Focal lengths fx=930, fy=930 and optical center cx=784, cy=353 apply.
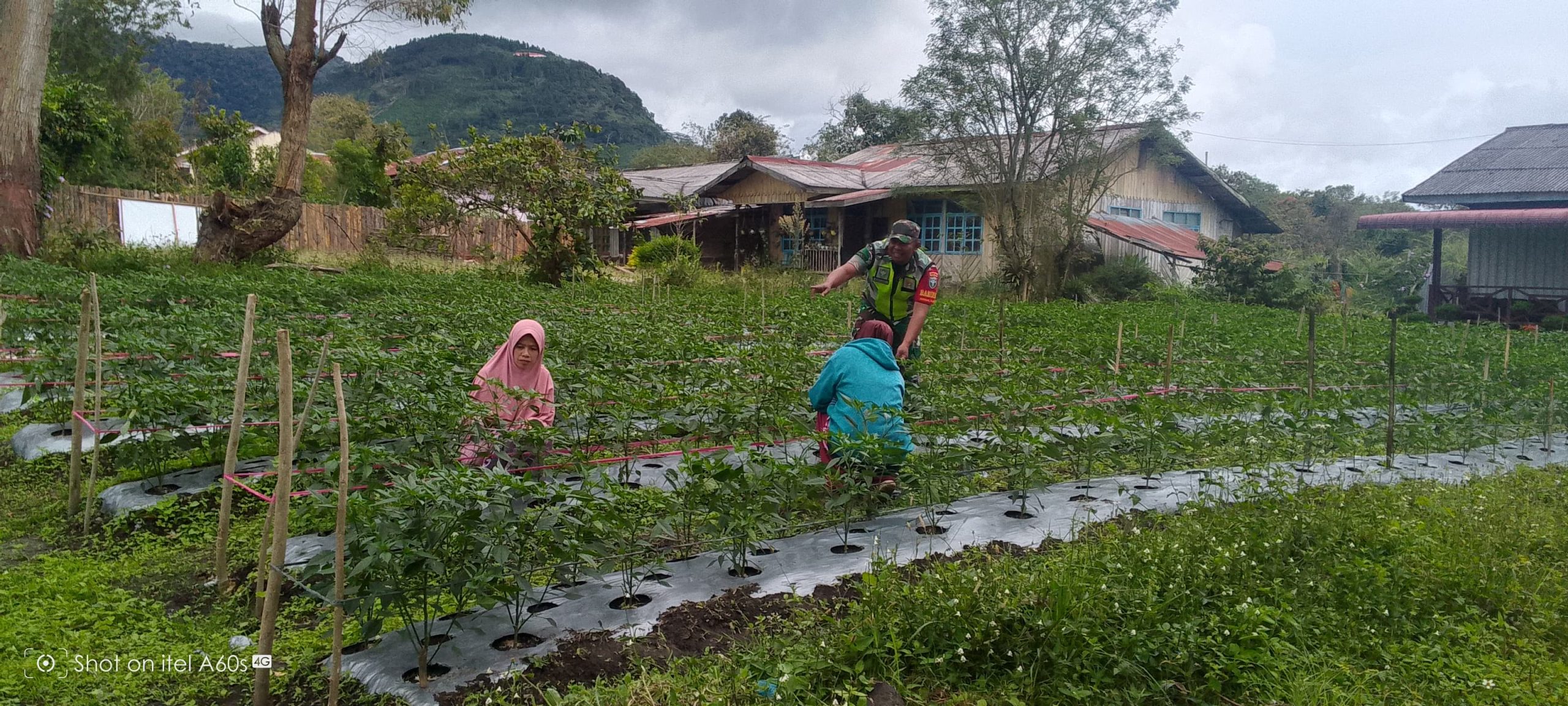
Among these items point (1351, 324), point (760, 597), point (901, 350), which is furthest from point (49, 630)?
point (1351, 324)

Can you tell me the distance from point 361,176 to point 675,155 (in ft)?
62.1

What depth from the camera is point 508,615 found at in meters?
3.01

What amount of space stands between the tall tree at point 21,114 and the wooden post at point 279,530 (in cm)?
1468

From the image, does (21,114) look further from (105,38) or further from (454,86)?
(454,86)

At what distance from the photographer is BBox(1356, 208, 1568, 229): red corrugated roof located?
1692cm

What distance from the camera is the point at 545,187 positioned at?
56.4 feet

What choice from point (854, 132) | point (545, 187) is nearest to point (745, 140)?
point (854, 132)

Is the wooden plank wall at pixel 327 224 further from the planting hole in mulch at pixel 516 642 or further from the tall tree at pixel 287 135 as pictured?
the planting hole in mulch at pixel 516 642

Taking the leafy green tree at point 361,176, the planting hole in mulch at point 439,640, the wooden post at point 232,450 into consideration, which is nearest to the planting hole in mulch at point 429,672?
the planting hole in mulch at point 439,640

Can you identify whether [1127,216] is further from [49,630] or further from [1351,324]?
[49,630]

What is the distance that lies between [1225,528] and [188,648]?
375 cm

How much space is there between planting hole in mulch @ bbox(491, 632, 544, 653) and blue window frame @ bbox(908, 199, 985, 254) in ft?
64.2

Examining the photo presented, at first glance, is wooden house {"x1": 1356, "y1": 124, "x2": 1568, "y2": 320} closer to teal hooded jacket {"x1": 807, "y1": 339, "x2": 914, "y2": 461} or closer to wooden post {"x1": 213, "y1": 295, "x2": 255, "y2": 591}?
teal hooded jacket {"x1": 807, "y1": 339, "x2": 914, "y2": 461}

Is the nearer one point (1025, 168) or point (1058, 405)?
point (1058, 405)
